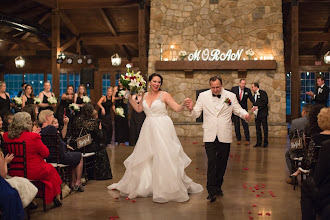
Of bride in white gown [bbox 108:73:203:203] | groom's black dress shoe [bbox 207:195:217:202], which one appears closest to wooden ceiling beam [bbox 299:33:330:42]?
bride in white gown [bbox 108:73:203:203]

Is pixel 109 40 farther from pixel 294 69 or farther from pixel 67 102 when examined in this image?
pixel 67 102

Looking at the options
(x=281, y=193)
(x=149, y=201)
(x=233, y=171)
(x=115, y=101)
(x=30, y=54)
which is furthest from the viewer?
(x=30, y=54)

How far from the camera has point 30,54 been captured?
18516 mm

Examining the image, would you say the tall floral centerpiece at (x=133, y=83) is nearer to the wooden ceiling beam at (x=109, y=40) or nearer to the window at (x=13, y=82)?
the wooden ceiling beam at (x=109, y=40)

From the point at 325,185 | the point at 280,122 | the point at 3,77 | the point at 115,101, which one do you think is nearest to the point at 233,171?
the point at 325,185

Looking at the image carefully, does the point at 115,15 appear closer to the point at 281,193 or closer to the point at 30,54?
the point at 30,54

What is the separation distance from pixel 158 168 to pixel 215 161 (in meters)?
0.68

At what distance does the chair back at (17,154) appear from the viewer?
161 inches

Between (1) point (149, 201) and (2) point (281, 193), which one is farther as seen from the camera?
(2) point (281, 193)

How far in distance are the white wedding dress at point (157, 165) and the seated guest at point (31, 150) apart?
3.43 ft

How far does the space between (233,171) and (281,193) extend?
1.52 metres

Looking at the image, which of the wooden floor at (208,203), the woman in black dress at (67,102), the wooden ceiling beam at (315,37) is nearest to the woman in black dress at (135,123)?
the woman in black dress at (67,102)

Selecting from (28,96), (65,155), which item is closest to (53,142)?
(65,155)

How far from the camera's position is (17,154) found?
4.13 meters
